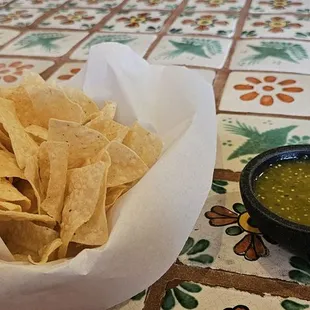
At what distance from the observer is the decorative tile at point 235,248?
76cm

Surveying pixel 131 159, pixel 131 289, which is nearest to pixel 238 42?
pixel 131 159

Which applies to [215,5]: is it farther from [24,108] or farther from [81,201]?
[81,201]

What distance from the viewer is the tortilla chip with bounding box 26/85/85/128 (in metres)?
0.84

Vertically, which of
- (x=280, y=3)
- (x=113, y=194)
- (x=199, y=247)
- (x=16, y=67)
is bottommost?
(x=280, y=3)

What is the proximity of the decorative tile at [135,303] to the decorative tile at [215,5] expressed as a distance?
1443mm

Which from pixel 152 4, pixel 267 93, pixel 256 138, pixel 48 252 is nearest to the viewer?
pixel 48 252

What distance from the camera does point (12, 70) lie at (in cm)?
152

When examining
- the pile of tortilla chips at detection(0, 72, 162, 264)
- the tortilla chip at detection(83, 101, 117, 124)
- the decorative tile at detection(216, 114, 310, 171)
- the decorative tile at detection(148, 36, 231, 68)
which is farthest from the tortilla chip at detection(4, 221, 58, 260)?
the decorative tile at detection(148, 36, 231, 68)

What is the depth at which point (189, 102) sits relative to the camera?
0.90m

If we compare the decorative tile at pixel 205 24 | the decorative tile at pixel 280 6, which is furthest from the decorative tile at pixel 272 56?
the decorative tile at pixel 280 6

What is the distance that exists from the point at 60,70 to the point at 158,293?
88 centimetres

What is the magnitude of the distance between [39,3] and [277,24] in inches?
35.1

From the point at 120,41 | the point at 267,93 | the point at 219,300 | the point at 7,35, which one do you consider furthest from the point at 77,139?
the point at 7,35

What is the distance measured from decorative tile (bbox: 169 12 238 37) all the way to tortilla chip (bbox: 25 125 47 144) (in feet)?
3.36
